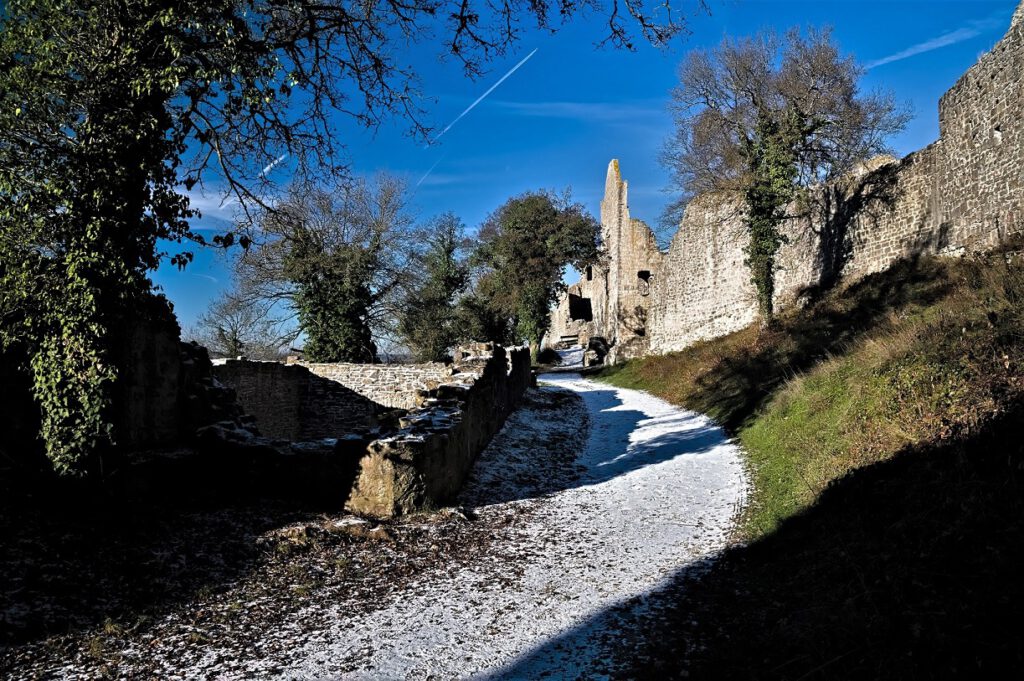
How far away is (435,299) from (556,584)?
24.5 meters

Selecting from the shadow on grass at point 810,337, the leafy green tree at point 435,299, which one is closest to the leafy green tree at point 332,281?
the leafy green tree at point 435,299

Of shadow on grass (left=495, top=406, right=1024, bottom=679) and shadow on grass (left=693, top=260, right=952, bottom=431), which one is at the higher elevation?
shadow on grass (left=693, top=260, right=952, bottom=431)

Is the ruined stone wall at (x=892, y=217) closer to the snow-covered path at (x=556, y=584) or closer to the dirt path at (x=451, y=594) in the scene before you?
the snow-covered path at (x=556, y=584)

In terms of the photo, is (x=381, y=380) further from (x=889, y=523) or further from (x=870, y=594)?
(x=870, y=594)

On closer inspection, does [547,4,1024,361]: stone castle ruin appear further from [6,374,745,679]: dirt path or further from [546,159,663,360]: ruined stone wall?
[6,374,745,679]: dirt path

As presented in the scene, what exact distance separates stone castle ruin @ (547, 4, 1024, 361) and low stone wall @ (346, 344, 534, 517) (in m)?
11.5

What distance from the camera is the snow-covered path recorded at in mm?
3854

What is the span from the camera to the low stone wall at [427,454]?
664cm

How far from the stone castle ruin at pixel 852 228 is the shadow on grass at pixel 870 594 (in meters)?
10.3

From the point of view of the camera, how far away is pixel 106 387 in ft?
19.2

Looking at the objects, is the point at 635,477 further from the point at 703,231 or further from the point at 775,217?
the point at 703,231

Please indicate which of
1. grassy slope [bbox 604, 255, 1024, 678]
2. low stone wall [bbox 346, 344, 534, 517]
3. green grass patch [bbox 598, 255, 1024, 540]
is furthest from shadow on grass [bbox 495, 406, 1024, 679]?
low stone wall [bbox 346, 344, 534, 517]

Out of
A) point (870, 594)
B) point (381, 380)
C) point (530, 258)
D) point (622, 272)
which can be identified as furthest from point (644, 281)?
point (870, 594)

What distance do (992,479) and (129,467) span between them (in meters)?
7.92
